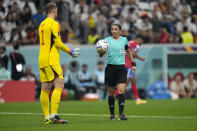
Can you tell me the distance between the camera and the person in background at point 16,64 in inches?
938

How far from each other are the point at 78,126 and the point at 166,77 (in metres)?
16.5

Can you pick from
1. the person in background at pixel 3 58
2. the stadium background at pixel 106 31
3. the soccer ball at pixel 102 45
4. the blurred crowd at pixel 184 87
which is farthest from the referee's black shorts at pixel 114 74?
the blurred crowd at pixel 184 87

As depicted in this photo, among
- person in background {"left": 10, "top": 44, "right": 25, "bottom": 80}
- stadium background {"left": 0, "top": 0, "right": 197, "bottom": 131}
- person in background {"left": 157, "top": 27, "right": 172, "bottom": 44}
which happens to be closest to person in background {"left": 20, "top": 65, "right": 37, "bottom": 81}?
stadium background {"left": 0, "top": 0, "right": 197, "bottom": 131}

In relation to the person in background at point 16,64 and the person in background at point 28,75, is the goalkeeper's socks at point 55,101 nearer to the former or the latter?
→ the person in background at point 16,64

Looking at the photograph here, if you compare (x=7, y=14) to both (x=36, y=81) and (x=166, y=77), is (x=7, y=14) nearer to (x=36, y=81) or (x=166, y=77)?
(x=36, y=81)

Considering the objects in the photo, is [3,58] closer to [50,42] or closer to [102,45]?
[102,45]

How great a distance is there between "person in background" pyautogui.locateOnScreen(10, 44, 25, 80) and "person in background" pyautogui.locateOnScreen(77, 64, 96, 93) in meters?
3.18

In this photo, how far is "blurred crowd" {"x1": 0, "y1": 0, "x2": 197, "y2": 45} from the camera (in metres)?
25.5

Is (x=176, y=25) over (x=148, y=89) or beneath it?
over

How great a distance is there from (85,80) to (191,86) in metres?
5.25

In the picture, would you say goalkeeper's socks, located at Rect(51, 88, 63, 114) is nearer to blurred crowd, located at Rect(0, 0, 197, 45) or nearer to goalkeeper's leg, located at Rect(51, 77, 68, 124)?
goalkeeper's leg, located at Rect(51, 77, 68, 124)

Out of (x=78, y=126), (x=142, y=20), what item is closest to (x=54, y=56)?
(x=78, y=126)

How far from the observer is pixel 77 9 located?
26.8 meters

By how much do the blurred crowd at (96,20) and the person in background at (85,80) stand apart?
1.56 meters
